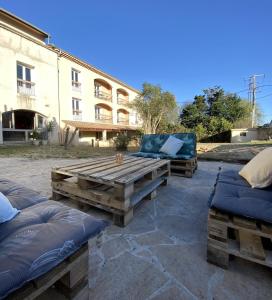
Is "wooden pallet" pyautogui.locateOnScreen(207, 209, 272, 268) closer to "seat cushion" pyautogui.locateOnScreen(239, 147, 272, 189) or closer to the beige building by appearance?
"seat cushion" pyautogui.locateOnScreen(239, 147, 272, 189)

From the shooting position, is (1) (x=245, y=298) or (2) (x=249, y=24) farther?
(2) (x=249, y=24)

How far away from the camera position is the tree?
48.6ft

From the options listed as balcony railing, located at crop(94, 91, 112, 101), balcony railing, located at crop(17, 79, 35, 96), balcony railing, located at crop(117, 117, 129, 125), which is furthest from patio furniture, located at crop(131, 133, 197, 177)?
balcony railing, located at crop(117, 117, 129, 125)

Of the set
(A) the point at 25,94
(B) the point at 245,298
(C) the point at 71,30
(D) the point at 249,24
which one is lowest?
(B) the point at 245,298

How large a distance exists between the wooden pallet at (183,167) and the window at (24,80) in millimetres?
11051

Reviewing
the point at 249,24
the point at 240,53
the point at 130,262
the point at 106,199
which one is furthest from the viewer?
the point at 240,53

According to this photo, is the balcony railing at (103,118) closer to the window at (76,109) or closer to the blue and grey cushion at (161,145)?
the window at (76,109)

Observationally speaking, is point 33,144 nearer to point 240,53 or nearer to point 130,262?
point 130,262

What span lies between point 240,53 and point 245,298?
728 inches

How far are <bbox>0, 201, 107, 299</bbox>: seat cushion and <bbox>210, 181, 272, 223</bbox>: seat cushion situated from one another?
96 centimetres

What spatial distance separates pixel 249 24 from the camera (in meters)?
9.81

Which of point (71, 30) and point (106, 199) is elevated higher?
point (71, 30)

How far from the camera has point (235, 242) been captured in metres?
1.35

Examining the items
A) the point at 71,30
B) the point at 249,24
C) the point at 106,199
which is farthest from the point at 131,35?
the point at 106,199
